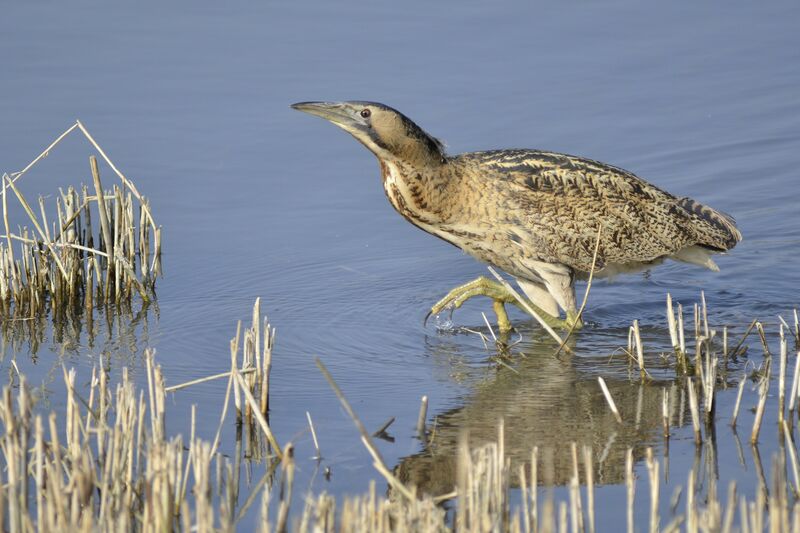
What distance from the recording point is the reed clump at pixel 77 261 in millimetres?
9062

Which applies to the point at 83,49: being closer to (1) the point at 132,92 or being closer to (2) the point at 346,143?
(1) the point at 132,92

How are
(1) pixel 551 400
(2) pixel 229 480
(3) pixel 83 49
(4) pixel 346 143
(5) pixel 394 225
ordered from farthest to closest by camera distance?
(3) pixel 83 49, (4) pixel 346 143, (5) pixel 394 225, (1) pixel 551 400, (2) pixel 229 480

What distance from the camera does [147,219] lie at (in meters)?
9.75

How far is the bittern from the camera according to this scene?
9.05 metres

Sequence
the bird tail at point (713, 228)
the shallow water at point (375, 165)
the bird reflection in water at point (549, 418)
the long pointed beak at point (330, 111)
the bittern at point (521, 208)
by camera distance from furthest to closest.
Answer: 1. the bird tail at point (713, 228)
2. the bittern at point (521, 208)
3. the long pointed beak at point (330, 111)
4. the shallow water at point (375, 165)
5. the bird reflection in water at point (549, 418)

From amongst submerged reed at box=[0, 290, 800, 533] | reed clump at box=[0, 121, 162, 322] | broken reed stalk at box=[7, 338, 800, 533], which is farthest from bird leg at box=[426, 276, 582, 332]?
broken reed stalk at box=[7, 338, 800, 533]

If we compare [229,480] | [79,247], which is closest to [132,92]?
[79,247]

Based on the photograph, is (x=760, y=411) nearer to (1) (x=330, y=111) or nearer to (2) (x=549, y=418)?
(2) (x=549, y=418)

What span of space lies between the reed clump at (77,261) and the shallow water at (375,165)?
328 mm

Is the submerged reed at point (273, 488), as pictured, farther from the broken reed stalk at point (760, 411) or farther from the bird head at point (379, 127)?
the bird head at point (379, 127)

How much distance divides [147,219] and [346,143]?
329 centimetres

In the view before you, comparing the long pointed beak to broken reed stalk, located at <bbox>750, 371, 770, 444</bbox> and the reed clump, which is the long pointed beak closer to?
the reed clump

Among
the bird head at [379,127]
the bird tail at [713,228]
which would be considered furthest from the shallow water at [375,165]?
the bird head at [379,127]

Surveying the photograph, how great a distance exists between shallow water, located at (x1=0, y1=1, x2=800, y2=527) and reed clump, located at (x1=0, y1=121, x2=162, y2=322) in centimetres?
33
